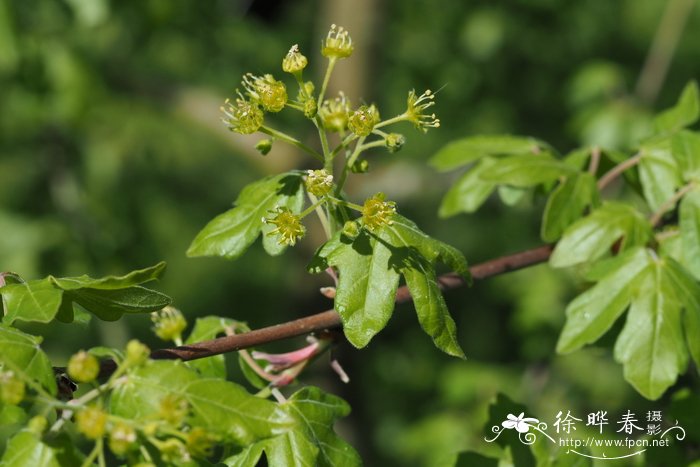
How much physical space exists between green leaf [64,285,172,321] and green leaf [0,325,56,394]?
6.3 inches

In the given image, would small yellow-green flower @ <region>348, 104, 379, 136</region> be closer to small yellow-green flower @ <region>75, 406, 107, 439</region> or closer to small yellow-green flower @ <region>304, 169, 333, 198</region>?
small yellow-green flower @ <region>304, 169, 333, 198</region>

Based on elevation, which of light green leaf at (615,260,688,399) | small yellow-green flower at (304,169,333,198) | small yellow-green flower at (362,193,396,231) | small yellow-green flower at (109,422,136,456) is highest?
small yellow-green flower at (304,169,333,198)

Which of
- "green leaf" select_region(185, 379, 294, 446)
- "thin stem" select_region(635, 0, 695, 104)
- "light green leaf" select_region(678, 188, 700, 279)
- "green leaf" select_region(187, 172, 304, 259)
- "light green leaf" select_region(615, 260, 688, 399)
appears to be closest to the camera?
"green leaf" select_region(185, 379, 294, 446)

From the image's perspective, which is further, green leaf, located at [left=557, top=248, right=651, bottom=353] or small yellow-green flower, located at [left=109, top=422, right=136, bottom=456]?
green leaf, located at [left=557, top=248, right=651, bottom=353]

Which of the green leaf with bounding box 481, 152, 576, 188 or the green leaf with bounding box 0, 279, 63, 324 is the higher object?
the green leaf with bounding box 481, 152, 576, 188

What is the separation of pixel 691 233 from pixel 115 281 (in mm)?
1145

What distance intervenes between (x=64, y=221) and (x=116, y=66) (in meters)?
1.02

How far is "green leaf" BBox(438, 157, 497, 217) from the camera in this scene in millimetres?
2195

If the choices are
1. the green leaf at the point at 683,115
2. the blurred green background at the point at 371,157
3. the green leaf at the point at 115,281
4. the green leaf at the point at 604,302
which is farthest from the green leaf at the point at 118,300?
the blurred green background at the point at 371,157

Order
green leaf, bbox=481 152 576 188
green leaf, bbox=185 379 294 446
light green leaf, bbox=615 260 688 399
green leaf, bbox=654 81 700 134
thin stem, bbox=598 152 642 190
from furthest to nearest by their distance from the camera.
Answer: green leaf, bbox=654 81 700 134
thin stem, bbox=598 152 642 190
green leaf, bbox=481 152 576 188
light green leaf, bbox=615 260 688 399
green leaf, bbox=185 379 294 446

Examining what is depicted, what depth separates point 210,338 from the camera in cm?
169

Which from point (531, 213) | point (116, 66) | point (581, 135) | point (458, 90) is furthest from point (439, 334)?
point (458, 90)

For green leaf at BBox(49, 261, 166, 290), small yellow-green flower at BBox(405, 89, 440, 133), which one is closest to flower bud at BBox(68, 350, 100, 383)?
green leaf at BBox(49, 261, 166, 290)

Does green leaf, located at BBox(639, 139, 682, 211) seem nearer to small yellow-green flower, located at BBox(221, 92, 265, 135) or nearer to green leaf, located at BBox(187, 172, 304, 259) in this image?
→ green leaf, located at BBox(187, 172, 304, 259)
